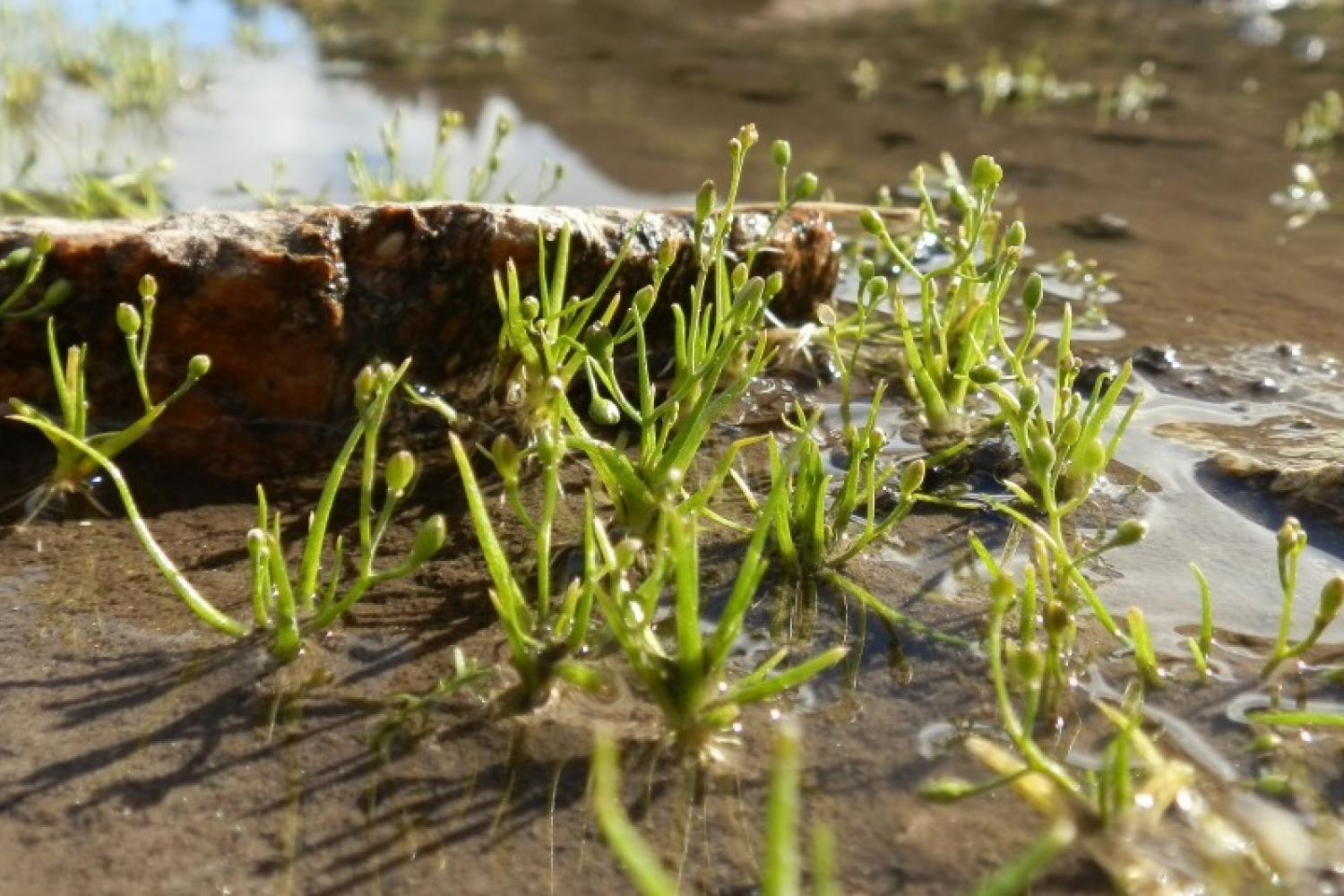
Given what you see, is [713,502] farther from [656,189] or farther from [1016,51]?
[1016,51]

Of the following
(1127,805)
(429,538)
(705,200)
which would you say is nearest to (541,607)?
(429,538)

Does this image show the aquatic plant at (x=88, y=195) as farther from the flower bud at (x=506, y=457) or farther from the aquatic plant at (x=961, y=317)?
the flower bud at (x=506, y=457)

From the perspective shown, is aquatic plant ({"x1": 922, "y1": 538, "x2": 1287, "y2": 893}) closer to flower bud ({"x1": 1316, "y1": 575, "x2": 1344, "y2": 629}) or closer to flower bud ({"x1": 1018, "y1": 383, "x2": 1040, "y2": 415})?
flower bud ({"x1": 1316, "y1": 575, "x2": 1344, "y2": 629})

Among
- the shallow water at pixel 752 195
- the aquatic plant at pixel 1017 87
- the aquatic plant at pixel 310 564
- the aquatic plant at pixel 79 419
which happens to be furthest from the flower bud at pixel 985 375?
the aquatic plant at pixel 1017 87

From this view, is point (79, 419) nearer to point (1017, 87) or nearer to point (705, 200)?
point (705, 200)

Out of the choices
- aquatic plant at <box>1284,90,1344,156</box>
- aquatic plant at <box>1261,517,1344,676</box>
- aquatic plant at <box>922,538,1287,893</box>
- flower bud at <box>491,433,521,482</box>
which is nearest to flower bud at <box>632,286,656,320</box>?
flower bud at <box>491,433,521,482</box>

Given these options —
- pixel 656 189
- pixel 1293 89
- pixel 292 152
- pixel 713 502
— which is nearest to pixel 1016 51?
pixel 1293 89
